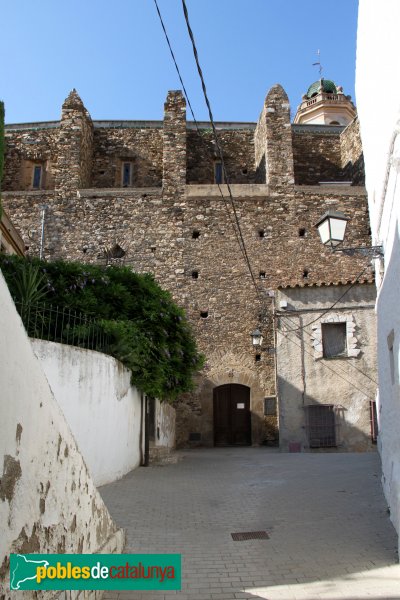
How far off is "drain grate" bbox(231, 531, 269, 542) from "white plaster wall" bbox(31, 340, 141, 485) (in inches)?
111

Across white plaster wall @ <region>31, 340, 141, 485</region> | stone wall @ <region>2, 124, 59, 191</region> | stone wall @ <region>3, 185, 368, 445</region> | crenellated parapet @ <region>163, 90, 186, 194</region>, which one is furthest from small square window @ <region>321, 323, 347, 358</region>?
stone wall @ <region>2, 124, 59, 191</region>

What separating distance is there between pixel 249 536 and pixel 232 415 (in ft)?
39.8

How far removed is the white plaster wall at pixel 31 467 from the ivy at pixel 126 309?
220 inches

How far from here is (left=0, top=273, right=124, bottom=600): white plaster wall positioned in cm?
239

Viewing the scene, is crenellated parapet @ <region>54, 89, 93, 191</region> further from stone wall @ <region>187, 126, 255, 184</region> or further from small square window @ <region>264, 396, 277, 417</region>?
small square window @ <region>264, 396, 277, 417</region>

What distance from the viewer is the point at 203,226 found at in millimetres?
18875

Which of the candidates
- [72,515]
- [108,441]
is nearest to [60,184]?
[108,441]

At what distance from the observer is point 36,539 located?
2625 mm

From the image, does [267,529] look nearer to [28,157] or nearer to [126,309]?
[126,309]

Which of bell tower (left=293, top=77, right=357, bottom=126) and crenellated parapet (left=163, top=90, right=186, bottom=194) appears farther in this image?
bell tower (left=293, top=77, right=357, bottom=126)

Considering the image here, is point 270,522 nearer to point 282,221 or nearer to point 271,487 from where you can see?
point 271,487

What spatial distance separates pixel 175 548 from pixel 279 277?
1397cm

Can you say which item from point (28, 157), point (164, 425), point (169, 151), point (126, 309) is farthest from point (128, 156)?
point (126, 309)

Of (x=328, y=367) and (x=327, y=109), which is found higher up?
(x=327, y=109)
